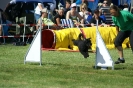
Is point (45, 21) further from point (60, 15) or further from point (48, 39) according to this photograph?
point (48, 39)

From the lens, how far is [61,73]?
13281 mm

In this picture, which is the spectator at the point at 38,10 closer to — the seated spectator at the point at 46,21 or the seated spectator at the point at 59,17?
the seated spectator at the point at 59,17

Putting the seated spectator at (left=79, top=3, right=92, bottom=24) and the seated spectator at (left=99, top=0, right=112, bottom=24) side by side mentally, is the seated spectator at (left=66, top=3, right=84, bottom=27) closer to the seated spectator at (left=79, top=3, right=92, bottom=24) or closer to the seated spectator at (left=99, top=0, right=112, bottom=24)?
the seated spectator at (left=79, top=3, right=92, bottom=24)

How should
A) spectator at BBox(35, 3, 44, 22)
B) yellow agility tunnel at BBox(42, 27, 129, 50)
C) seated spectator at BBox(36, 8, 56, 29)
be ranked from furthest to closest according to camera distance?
spectator at BBox(35, 3, 44, 22), seated spectator at BBox(36, 8, 56, 29), yellow agility tunnel at BBox(42, 27, 129, 50)

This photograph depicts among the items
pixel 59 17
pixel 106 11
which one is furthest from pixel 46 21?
pixel 106 11

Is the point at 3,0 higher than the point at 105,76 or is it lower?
higher

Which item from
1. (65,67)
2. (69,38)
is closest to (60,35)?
(69,38)

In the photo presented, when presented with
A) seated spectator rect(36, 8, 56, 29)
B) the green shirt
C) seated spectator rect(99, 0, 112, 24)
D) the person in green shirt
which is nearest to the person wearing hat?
seated spectator rect(36, 8, 56, 29)

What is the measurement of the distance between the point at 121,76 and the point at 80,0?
1455 cm

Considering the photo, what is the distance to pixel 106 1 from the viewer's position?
27.3m

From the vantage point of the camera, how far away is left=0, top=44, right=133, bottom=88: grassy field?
1170cm

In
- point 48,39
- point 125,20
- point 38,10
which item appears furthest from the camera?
point 38,10

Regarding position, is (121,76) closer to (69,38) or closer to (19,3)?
(69,38)

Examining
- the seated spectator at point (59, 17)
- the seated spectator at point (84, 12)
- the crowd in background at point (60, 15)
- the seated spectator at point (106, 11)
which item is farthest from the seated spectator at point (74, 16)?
the seated spectator at point (106, 11)
